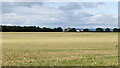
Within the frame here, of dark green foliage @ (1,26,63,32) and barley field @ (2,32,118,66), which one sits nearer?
barley field @ (2,32,118,66)

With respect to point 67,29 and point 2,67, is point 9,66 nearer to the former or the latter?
point 2,67

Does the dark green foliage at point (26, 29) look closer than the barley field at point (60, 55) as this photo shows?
No

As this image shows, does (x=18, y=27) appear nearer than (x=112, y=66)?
No

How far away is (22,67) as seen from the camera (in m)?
9.86

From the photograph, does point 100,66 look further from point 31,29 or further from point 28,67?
point 31,29

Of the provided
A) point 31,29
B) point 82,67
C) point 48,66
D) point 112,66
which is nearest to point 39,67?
point 48,66

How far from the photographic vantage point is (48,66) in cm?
1003

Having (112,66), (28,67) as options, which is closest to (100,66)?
(112,66)

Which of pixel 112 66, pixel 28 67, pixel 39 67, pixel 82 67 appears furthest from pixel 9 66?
pixel 112 66

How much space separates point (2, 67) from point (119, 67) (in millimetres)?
7751

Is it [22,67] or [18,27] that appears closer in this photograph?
[22,67]

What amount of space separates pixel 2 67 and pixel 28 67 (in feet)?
5.72

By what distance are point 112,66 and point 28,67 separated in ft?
18.3

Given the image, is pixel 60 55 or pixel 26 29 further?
pixel 26 29
